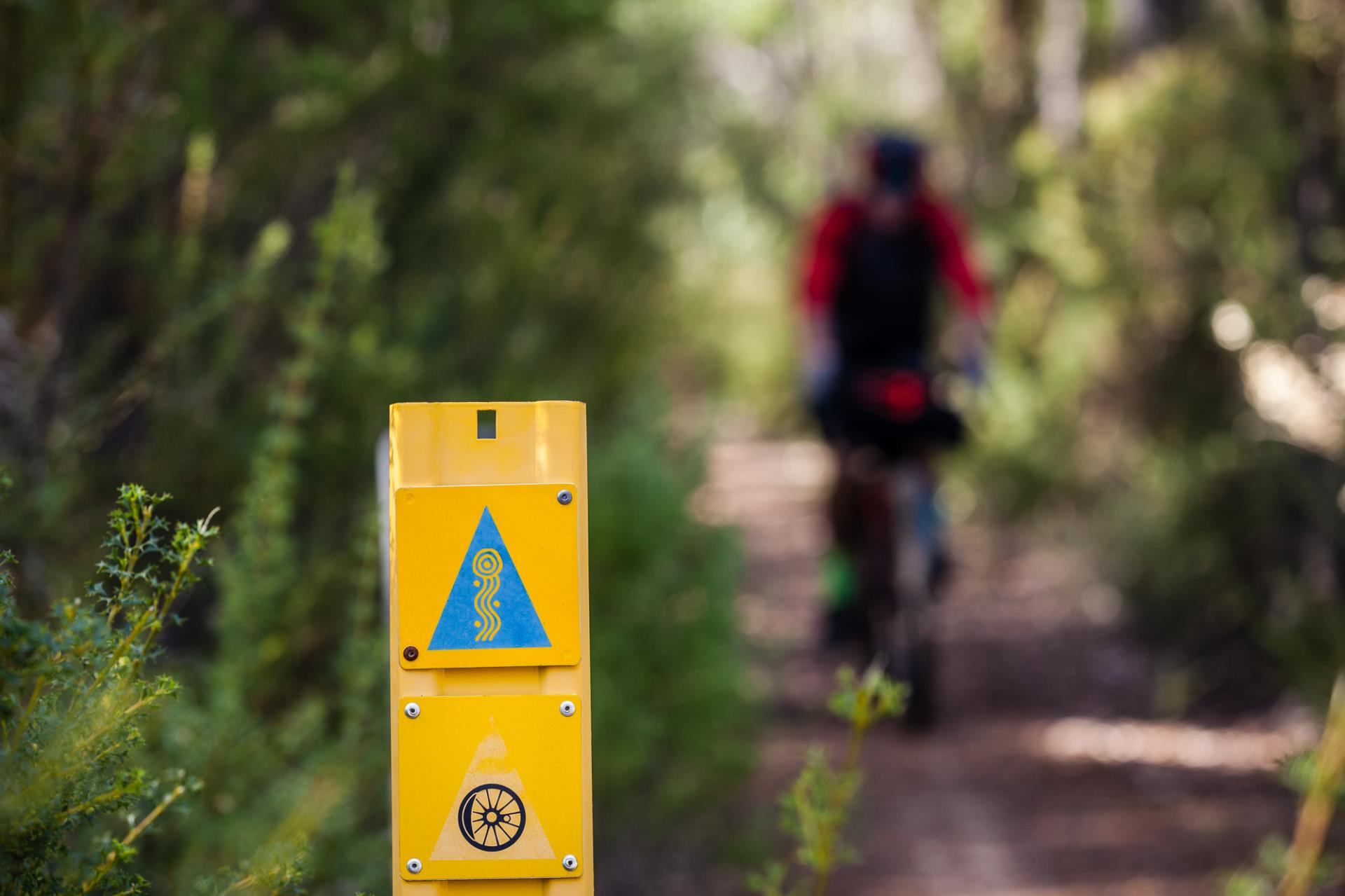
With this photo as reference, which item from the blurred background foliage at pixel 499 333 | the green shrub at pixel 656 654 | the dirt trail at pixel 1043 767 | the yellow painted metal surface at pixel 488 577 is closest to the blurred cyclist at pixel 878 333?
the dirt trail at pixel 1043 767

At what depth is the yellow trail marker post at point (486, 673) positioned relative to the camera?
1371mm

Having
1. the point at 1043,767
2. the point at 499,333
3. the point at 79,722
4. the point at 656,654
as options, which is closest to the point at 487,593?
the point at 79,722

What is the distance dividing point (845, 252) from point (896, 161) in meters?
0.50

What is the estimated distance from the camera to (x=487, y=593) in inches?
54.4

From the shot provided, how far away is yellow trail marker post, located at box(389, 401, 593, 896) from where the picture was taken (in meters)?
1.37

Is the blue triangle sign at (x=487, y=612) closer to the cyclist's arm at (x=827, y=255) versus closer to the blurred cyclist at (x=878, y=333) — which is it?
the blurred cyclist at (x=878, y=333)

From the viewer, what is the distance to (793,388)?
68.0ft

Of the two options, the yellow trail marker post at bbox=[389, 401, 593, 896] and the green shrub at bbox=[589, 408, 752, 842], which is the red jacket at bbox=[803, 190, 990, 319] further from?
the yellow trail marker post at bbox=[389, 401, 593, 896]

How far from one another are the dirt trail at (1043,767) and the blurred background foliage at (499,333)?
0.37 metres

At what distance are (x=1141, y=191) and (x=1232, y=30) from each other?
39.3 inches

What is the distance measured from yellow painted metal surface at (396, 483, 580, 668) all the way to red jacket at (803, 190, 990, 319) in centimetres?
495

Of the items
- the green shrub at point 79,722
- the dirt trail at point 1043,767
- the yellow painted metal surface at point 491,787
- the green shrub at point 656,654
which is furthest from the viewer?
the dirt trail at point 1043,767

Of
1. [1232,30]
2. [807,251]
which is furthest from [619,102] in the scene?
[1232,30]

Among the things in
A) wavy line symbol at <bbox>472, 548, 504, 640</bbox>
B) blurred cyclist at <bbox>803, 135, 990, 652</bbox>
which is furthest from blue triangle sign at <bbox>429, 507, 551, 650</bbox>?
blurred cyclist at <bbox>803, 135, 990, 652</bbox>
